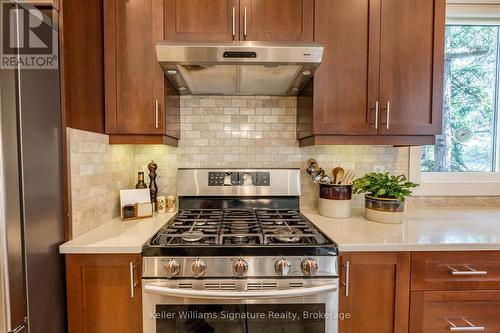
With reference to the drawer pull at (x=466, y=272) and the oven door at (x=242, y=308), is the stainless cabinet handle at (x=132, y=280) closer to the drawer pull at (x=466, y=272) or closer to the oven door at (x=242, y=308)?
the oven door at (x=242, y=308)

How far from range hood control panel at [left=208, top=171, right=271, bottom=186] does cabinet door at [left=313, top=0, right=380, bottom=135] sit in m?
0.48

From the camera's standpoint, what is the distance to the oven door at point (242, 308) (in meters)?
1.08

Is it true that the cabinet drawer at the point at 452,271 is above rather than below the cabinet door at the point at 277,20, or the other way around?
below

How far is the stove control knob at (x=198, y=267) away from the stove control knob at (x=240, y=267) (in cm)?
13

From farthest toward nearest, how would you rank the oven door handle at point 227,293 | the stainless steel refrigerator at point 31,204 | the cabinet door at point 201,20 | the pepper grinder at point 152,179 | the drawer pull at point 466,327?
1. the pepper grinder at point 152,179
2. the cabinet door at point 201,20
3. the drawer pull at point 466,327
4. the oven door handle at point 227,293
5. the stainless steel refrigerator at point 31,204

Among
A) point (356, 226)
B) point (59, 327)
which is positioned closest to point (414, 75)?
point (356, 226)

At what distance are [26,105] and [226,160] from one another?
1070 mm

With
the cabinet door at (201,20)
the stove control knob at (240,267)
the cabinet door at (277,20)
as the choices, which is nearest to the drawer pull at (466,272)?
the stove control knob at (240,267)

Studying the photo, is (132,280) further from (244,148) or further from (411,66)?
(411,66)

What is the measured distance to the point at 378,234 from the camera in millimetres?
1244

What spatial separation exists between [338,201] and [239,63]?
95cm

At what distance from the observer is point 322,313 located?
1.11 meters

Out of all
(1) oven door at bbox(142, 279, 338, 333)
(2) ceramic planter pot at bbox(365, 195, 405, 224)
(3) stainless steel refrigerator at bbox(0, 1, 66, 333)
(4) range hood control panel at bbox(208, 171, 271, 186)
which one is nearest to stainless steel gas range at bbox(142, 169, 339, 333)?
(1) oven door at bbox(142, 279, 338, 333)

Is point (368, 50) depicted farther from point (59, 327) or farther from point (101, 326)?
point (59, 327)
